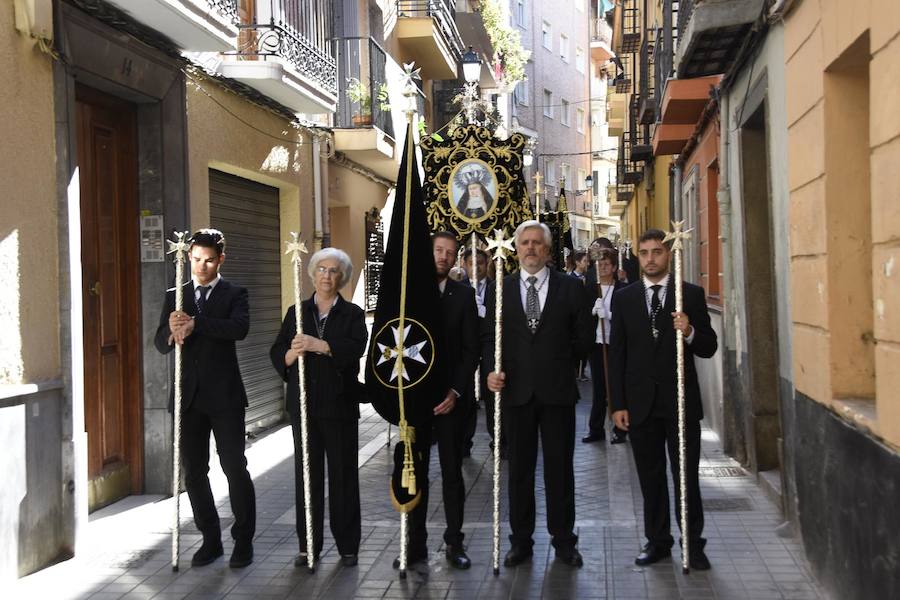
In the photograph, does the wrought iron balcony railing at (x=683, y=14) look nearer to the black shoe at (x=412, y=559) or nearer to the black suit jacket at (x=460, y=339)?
the black suit jacket at (x=460, y=339)

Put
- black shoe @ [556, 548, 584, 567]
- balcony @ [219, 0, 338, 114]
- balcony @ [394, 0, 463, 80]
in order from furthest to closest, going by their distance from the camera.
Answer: balcony @ [394, 0, 463, 80] < balcony @ [219, 0, 338, 114] < black shoe @ [556, 548, 584, 567]

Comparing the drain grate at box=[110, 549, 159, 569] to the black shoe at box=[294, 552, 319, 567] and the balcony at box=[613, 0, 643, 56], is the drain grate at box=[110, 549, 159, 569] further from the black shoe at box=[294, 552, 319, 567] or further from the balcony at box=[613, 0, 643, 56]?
the balcony at box=[613, 0, 643, 56]

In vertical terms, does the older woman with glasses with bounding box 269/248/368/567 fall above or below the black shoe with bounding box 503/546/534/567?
above

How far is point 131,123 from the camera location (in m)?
Result: 8.68

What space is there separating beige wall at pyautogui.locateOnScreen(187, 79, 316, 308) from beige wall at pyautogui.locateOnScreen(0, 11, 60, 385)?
8.34ft

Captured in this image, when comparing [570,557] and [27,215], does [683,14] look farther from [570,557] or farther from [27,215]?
[27,215]

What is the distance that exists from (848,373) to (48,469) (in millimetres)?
4586

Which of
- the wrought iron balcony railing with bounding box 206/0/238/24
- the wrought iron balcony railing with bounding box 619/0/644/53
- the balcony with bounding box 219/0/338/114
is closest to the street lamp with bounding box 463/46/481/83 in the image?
the balcony with bounding box 219/0/338/114

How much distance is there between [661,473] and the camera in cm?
620

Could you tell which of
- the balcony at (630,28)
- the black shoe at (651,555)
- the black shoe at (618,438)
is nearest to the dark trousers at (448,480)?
the black shoe at (651,555)

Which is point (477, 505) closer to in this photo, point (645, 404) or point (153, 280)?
point (645, 404)

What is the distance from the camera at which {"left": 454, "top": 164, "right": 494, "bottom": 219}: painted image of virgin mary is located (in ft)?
31.3

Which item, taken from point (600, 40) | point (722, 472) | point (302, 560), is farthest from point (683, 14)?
point (600, 40)

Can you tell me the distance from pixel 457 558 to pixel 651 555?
113 centimetres
